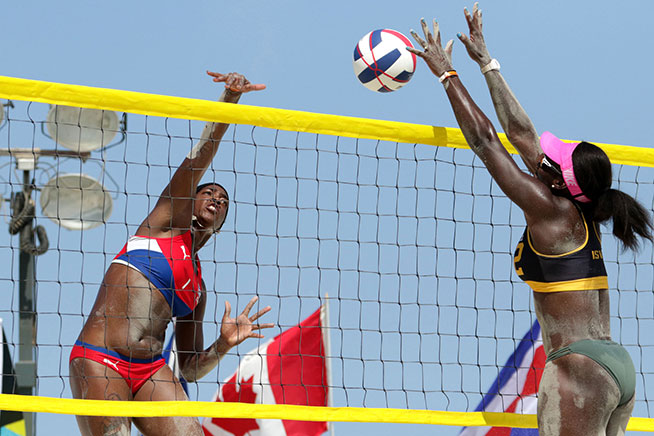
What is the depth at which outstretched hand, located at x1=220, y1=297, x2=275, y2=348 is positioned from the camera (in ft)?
18.0

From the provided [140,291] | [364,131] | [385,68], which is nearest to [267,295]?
[140,291]

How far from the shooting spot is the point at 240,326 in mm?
5496

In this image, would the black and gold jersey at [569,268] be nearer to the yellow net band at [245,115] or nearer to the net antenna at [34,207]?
the yellow net band at [245,115]

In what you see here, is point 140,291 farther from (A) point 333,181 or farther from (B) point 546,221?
(B) point 546,221

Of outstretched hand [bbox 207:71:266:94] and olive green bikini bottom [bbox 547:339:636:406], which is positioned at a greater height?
outstretched hand [bbox 207:71:266:94]

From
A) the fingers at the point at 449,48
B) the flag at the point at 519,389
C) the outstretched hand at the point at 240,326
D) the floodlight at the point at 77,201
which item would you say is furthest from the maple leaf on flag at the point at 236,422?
the fingers at the point at 449,48

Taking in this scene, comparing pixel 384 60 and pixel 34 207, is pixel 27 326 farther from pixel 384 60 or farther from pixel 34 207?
pixel 384 60

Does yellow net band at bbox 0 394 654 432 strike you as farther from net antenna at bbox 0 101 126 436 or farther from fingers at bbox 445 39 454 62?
net antenna at bbox 0 101 126 436

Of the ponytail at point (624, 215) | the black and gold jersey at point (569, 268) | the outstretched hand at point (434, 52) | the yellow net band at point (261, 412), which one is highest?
the outstretched hand at point (434, 52)

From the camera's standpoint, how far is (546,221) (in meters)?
4.75

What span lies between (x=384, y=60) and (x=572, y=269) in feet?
5.92

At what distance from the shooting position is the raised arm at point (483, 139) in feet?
15.5

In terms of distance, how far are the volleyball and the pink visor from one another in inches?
44.7

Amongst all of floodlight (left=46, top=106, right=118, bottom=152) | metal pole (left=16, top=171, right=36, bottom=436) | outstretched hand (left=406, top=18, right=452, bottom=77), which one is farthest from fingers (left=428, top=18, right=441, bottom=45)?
metal pole (left=16, top=171, right=36, bottom=436)
